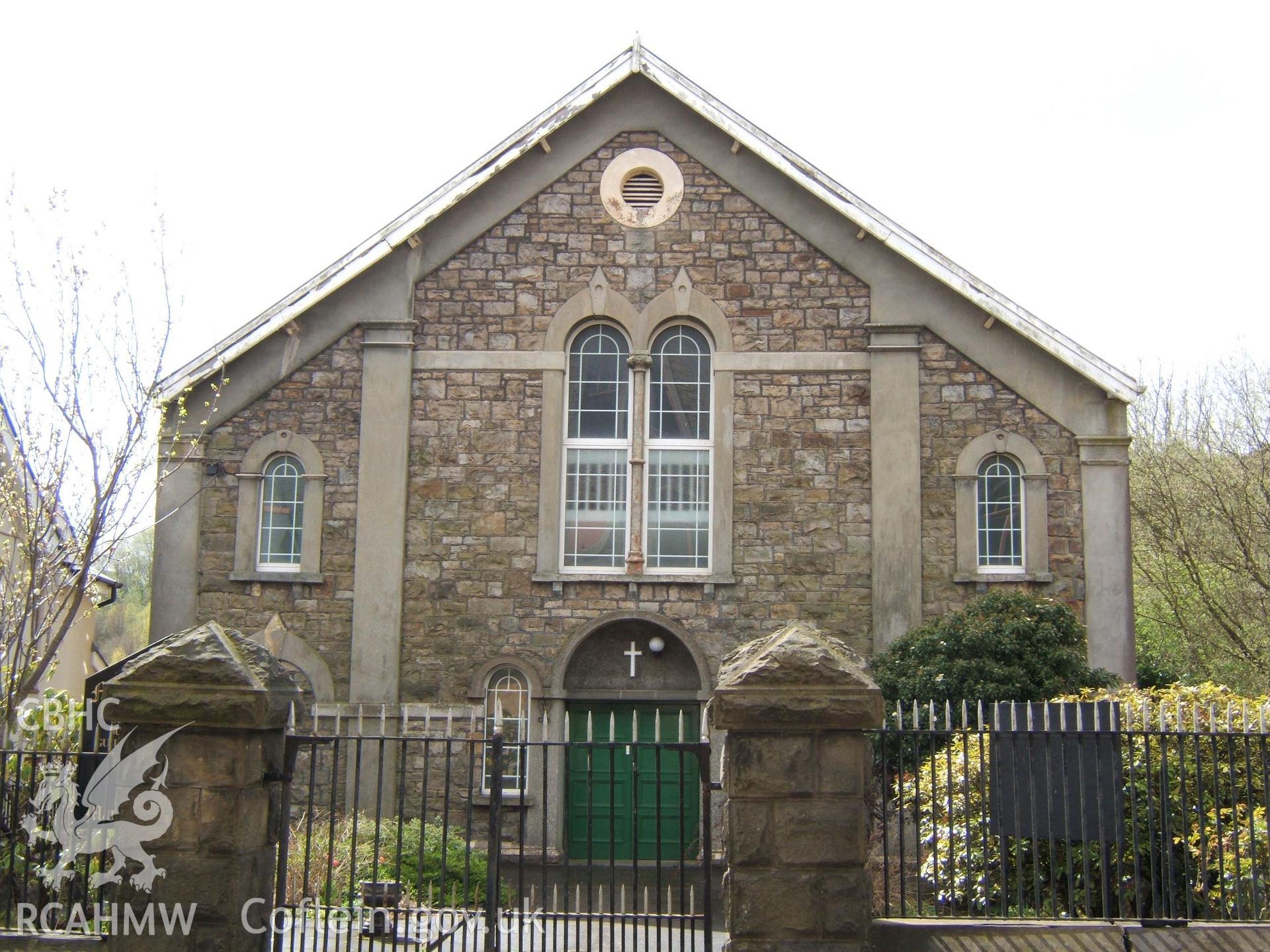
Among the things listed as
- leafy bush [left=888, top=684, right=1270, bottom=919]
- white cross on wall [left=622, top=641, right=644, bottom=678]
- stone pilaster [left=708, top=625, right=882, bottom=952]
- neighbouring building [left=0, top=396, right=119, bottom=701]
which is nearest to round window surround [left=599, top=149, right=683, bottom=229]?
white cross on wall [left=622, top=641, right=644, bottom=678]

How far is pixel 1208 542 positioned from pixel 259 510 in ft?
49.4

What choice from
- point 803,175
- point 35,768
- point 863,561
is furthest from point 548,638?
point 35,768

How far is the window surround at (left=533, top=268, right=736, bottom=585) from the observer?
14.6m

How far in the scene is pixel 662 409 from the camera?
1511cm

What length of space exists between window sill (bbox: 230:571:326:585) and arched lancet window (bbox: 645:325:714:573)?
380 centimetres

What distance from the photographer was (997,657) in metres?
12.9

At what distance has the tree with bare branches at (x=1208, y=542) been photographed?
20391 mm

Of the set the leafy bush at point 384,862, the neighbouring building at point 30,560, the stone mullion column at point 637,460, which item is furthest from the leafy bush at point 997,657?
the neighbouring building at point 30,560

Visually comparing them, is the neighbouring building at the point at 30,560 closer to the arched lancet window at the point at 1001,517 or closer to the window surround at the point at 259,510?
the window surround at the point at 259,510

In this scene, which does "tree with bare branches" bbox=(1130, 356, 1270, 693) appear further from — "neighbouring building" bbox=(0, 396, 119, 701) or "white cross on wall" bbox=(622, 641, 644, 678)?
"neighbouring building" bbox=(0, 396, 119, 701)

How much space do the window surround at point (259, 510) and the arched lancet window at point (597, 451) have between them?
284cm

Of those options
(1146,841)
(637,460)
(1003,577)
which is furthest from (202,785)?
(1003,577)

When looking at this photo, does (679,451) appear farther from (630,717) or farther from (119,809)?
(119,809)

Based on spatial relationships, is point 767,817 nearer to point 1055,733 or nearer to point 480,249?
point 1055,733
